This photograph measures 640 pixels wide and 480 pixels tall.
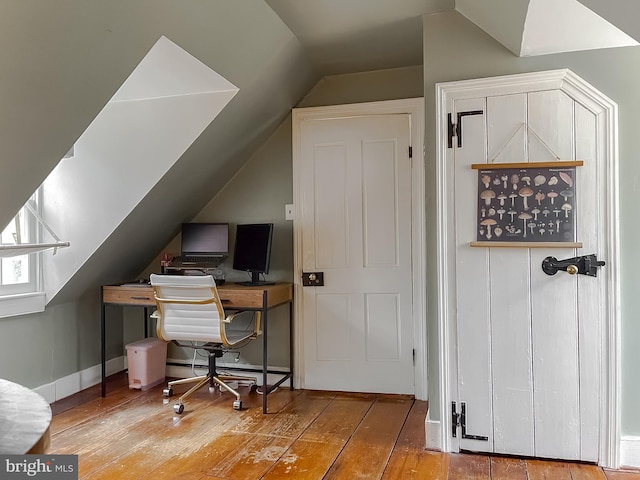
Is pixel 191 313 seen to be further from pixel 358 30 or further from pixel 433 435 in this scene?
pixel 358 30

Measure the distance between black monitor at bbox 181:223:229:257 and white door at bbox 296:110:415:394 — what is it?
0.58 metres

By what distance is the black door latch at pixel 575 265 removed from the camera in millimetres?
2367

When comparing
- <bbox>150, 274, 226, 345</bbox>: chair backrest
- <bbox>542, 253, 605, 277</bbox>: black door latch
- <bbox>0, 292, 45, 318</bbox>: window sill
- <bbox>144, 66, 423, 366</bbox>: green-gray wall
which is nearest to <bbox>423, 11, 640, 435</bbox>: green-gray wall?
<bbox>542, 253, 605, 277</bbox>: black door latch

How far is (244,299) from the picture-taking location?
10.5 ft

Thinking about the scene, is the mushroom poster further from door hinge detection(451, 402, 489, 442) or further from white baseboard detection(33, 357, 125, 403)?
white baseboard detection(33, 357, 125, 403)

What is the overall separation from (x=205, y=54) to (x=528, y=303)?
79.2 inches

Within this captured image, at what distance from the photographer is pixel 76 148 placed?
10.4 ft

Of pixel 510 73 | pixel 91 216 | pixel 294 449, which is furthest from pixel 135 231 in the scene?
pixel 510 73

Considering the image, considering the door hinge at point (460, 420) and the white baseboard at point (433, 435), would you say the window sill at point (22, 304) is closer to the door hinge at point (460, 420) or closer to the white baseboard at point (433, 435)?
the white baseboard at point (433, 435)

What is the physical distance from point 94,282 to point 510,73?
3.03 meters

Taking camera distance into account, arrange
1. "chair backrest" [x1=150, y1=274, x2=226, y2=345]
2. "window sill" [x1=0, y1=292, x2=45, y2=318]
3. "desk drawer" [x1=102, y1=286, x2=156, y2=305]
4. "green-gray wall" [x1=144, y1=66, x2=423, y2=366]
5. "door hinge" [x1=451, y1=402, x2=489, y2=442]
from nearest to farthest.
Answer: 1. "door hinge" [x1=451, y1=402, x2=489, y2=442]
2. "window sill" [x1=0, y1=292, x2=45, y2=318]
3. "chair backrest" [x1=150, y1=274, x2=226, y2=345]
4. "desk drawer" [x1=102, y1=286, x2=156, y2=305]
5. "green-gray wall" [x1=144, y1=66, x2=423, y2=366]

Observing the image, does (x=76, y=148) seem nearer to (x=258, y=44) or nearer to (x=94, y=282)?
(x=94, y=282)

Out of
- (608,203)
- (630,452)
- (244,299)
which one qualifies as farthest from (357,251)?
(630,452)

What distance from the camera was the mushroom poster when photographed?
94.8 inches
